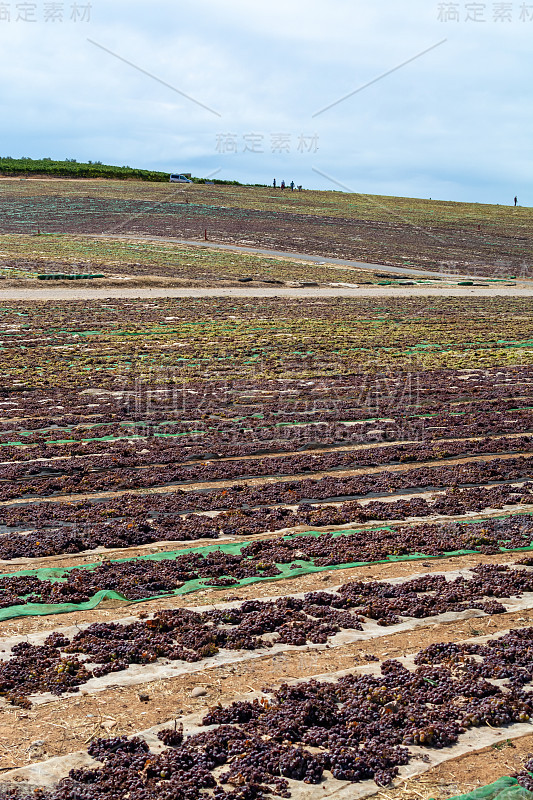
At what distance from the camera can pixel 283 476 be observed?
1005 centimetres

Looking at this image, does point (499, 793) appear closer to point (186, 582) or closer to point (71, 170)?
point (186, 582)

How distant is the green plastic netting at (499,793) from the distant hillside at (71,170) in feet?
290

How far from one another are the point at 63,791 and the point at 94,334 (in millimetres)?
17774

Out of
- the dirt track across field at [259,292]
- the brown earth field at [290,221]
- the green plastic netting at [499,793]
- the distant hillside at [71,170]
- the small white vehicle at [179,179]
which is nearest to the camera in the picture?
the green plastic netting at [499,793]

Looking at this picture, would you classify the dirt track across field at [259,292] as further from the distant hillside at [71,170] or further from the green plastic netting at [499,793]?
the distant hillside at [71,170]

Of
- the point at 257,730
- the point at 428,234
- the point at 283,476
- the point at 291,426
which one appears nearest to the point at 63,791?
A: the point at 257,730

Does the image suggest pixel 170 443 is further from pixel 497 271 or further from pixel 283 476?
pixel 497 271

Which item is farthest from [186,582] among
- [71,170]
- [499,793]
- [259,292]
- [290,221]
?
[71,170]

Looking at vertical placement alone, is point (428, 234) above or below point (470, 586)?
above

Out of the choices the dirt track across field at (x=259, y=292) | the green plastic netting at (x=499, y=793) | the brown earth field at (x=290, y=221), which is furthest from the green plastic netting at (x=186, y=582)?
the brown earth field at (x=290, y=221)

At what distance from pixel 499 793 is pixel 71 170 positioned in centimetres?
9144

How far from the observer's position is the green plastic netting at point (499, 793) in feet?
13.5

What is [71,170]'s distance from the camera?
8812 centimetres

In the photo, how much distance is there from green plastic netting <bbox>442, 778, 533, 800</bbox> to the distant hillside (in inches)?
3477
